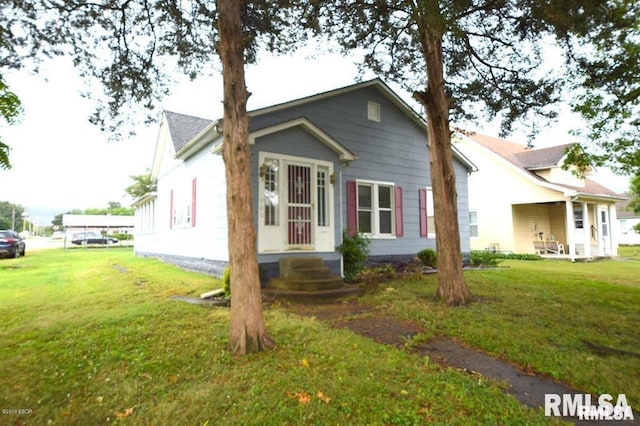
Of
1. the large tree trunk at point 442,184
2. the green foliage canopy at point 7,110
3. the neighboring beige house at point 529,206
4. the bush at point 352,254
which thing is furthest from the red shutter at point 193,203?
the neighboring beige house at point 529,206

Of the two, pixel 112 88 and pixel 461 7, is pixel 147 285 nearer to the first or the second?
pixel 112 88

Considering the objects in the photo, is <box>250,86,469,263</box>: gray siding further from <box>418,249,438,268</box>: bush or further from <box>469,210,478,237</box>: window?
<box>469,210,478,237</box>: window

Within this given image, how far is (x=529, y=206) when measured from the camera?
58.7ft

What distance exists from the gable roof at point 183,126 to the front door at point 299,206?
221 inches

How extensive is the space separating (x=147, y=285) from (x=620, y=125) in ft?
38.3

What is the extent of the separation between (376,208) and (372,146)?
1.96 meters

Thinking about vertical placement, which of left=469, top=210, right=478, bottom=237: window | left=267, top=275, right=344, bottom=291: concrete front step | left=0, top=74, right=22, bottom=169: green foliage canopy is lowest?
left=267, top=275, right=344, bottom=291: concrete front step

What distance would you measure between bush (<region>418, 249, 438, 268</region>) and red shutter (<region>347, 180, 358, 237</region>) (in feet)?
9.87

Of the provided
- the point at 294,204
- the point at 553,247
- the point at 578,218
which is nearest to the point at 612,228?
the point at 578,218

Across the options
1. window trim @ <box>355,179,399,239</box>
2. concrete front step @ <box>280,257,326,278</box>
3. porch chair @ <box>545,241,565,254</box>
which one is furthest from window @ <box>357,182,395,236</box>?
porch chair @ <box>545,241,565,254</box>

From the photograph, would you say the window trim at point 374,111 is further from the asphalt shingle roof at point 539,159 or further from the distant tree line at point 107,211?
the distant tree line at point 107,211

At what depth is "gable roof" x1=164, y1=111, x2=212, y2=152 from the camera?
488 inches

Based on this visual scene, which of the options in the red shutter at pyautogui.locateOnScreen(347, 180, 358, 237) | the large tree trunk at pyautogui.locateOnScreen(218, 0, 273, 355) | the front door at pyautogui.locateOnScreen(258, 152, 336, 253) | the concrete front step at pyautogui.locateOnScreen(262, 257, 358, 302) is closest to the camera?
the large tree trunk at pyautogui.locateOnScreen(218, 0, 273, 355)

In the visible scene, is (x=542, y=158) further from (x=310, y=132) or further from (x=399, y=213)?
(x=310, y=132)
